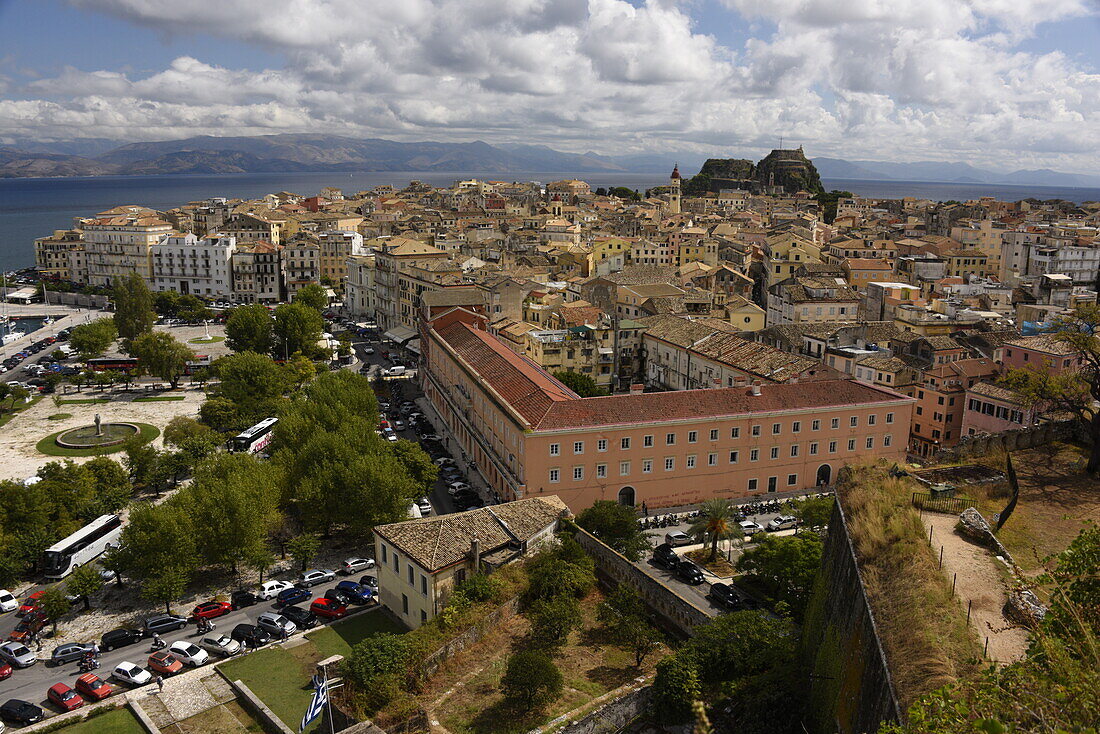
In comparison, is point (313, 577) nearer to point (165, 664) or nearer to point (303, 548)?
point (303, 548)

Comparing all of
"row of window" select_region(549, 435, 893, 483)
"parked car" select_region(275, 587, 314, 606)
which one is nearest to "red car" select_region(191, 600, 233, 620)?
"parked car" select_region(275, 587, 314, 606)

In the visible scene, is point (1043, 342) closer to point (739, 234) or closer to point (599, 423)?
point (599, 423)

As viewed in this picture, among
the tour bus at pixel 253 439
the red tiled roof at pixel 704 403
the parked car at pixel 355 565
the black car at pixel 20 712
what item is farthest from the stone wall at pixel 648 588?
the tour bus at pixel 253 439

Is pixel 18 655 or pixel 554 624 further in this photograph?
pixel 18 655

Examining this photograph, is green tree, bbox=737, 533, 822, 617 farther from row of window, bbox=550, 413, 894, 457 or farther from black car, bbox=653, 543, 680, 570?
row of window, bbox=550, 413, 894, 457

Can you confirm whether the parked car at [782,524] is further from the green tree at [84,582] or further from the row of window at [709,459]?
the green tree at [84,582]

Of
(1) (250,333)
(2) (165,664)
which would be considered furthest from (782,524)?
(1) (250,333)

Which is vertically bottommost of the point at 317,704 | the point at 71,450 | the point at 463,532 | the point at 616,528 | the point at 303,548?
the point at 71,450
